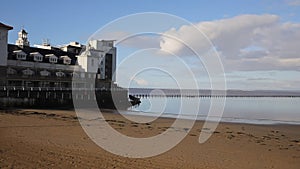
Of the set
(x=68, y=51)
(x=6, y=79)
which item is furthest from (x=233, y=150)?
(x=68, y=51)

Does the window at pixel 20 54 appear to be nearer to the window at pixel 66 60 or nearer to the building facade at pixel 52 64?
the building facade at pixel 52 64

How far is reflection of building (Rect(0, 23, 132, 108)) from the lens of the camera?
3972 cm

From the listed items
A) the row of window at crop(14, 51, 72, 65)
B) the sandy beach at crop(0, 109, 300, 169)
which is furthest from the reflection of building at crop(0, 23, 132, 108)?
the sandy beach at crop(0, 109, 300, 169)

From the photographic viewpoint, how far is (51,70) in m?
49.4

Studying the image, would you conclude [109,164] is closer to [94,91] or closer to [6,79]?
[6,79]

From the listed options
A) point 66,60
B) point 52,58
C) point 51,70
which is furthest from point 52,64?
point 66,60

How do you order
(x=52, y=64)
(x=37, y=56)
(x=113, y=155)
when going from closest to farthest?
(x=113, y=155) < (x=37, y=56) < (x=52, y=64)

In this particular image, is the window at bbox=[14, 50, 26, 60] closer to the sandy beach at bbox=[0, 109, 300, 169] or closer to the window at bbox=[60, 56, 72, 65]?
the window at bbox=[60, 56, 72, 65]

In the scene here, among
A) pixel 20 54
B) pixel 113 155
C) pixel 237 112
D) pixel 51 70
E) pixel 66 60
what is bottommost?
pixel 237 112

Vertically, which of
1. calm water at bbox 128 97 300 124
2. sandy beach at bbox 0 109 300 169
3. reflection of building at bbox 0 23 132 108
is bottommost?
calm water at bbox 128 97 300 124

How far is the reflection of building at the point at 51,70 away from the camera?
3972 centimetres

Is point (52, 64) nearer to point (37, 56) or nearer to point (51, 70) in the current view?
point (51, 70)

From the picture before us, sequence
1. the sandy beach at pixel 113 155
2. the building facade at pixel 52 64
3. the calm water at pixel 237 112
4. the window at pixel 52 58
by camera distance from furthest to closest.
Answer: the window at pixel 52 58, the building facade at pixel 52 64, the calm water at pixel 237 112, the sandy beach at pixel 113 155

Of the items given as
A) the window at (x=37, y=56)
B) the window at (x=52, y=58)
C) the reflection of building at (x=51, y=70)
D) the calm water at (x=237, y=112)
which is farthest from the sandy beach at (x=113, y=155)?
the window at (x=52, y=58)
